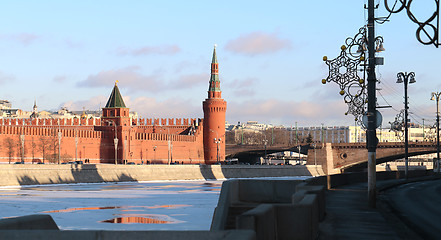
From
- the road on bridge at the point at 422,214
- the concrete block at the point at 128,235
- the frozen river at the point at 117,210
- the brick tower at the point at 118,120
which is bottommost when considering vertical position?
the frozen river at the point at 117,210

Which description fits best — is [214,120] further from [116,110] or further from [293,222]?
[293,222]

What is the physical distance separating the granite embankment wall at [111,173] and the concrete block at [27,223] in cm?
3868

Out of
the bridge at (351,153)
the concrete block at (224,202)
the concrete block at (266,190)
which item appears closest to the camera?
the concrete block at (224,202)

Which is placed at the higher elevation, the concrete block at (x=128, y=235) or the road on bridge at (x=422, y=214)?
the concrete block at (x=128, y=235)

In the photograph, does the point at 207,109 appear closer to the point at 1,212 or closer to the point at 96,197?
the point at 96,197

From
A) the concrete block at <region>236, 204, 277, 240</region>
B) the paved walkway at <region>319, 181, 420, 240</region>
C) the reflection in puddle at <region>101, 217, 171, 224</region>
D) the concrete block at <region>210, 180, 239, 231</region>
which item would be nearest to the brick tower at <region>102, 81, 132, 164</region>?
the reflection in puddle at <region>101, 217, 171, 224</region>

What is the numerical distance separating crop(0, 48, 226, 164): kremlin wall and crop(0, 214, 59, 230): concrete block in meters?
58.4

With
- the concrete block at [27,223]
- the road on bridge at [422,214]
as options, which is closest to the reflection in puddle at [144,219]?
the road on bridge at [422,214]

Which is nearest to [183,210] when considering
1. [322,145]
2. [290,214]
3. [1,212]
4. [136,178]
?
[1,212]

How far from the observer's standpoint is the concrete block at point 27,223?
836 cm

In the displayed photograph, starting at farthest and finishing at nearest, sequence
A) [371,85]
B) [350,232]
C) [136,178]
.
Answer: [136,178] → [371,85] → [350,232]

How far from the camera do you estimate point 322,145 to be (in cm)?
10981

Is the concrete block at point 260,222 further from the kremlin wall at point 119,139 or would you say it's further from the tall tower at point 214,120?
the tall tower at point 214,120

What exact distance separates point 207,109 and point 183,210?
88131mm
